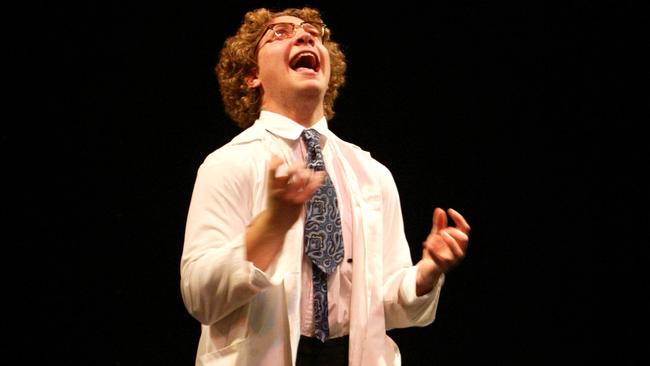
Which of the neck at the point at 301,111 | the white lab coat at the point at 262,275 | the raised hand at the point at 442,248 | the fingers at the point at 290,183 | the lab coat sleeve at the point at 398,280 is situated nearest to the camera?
the fingers at the point at 290,183

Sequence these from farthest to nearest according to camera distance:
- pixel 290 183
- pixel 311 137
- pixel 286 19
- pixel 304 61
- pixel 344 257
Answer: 1. pixel 286 19
2. pixel 304 61
3. pixel 311 137
4. pixel 344 257
5. pixel 290 183

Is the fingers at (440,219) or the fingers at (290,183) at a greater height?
the fingers at (290,183)

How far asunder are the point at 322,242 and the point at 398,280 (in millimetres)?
251

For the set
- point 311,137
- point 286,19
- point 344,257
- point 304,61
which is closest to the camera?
point 344,257

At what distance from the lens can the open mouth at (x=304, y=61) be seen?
1.84 m

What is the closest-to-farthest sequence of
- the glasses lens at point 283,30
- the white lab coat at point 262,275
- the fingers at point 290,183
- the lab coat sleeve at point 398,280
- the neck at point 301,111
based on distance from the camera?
the fingers at point 290,183, the white lab coat at point 262,275, the lab coat sleeve at point 398,280, the neck at point 301,111, the glasses lens at point 283,30

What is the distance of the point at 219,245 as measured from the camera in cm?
147

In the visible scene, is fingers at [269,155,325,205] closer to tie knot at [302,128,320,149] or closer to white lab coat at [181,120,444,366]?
white lab coat at [181,120,444,366]

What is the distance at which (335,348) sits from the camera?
1.55 meters

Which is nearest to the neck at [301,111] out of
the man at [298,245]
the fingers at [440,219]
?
the man at [298,245]

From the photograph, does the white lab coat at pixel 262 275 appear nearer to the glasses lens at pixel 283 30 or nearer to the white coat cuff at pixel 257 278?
the white coat cuff at pixel 257 278

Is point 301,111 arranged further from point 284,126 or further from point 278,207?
point 278,207


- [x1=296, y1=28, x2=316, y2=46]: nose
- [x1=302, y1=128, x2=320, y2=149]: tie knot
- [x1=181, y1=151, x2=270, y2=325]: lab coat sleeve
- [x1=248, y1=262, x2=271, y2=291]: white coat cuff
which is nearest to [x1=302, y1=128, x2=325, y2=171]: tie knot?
[x1=302, y1=128, x2=320, y2=149]: tie knot

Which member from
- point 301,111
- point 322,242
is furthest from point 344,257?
point 301,111
